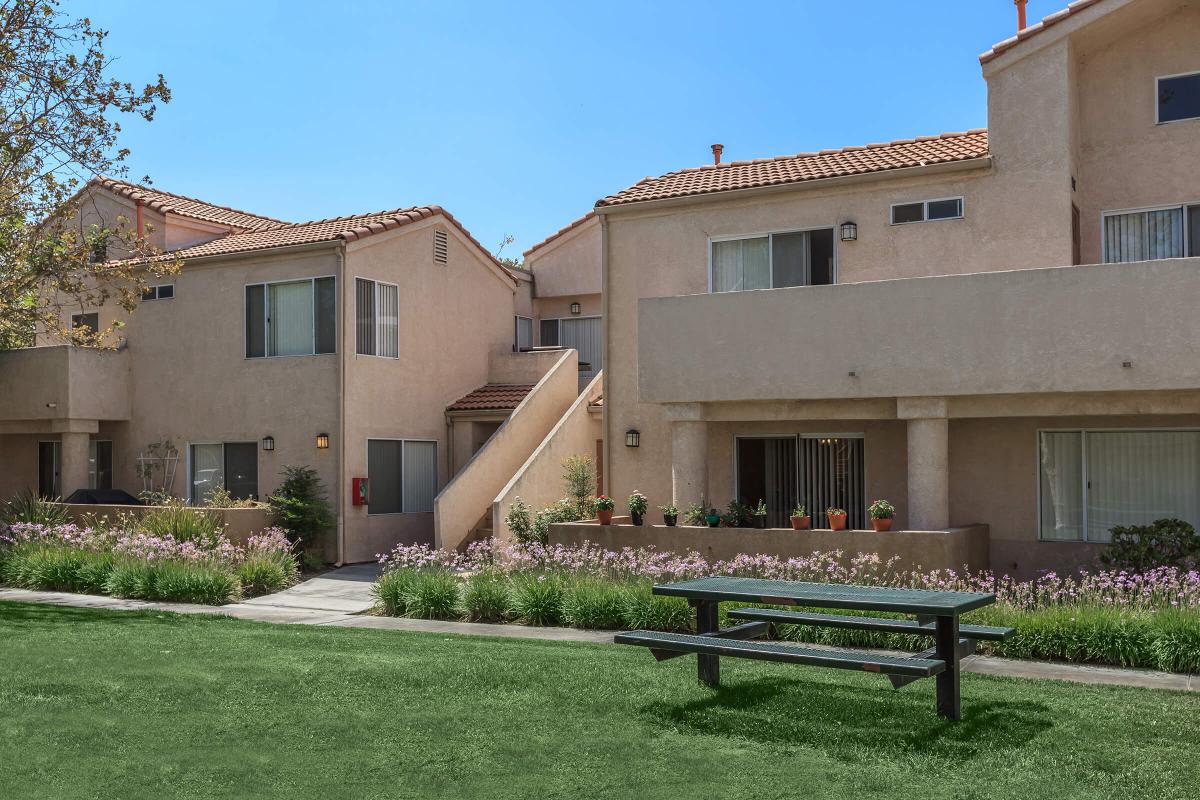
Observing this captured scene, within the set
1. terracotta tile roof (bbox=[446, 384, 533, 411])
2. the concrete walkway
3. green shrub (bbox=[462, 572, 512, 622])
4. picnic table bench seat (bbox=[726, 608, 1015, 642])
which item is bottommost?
the concrete walkway

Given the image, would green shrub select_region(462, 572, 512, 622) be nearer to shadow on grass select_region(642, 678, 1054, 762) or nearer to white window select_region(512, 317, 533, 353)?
shadow on grass select_region(642, 678, 1054, 762)

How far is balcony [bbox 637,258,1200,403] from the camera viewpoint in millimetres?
14297

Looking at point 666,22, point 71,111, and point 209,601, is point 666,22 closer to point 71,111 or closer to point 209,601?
point 71,111

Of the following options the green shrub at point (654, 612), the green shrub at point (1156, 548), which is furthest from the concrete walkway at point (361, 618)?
the green shrub at point (1156, 548)

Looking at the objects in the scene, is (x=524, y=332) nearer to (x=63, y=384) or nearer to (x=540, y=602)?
(x=63, y=384)

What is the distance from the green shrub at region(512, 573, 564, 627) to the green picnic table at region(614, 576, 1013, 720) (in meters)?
4.65

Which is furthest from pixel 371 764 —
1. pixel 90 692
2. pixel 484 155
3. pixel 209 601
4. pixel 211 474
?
pixel 484 155

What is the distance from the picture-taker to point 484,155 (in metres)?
32.9

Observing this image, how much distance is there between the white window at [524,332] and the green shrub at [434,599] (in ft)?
44.3

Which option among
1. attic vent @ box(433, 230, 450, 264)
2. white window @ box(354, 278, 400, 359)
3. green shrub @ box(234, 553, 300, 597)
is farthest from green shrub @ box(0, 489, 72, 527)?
attic vent @ box(433, 230, 450, 264)

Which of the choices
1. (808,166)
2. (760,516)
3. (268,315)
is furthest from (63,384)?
(808,166)

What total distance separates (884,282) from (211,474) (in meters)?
14.0

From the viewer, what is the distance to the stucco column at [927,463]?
1576 centimetres

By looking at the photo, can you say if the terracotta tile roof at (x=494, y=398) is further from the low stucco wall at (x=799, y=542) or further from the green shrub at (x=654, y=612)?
the green shrub at (x=654, y=612)
